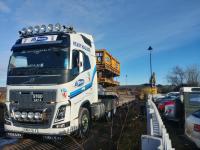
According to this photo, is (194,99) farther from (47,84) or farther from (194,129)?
(47,84)

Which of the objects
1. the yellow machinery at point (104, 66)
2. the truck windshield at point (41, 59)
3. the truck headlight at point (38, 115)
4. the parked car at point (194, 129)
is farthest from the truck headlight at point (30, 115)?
the yellow machinery at point (104, 66)

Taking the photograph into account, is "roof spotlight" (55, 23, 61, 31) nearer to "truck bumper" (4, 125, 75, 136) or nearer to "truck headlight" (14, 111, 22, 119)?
"truck headlight" (14, 111, 22, 119)

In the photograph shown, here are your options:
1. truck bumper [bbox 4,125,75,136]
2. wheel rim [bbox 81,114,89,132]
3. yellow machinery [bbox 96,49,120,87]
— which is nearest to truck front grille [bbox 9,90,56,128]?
truck bumper [bbox 4,125,75,136]

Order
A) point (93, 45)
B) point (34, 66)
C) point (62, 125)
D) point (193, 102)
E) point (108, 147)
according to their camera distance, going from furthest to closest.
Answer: point (93, 45), point (193, 102), point (34, 66), point (62, 125), point (108, 147)

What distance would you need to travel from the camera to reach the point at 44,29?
10016 mm

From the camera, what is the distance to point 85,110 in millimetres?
9930

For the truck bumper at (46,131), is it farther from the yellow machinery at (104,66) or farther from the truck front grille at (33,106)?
the yellow machinery at (104,66)

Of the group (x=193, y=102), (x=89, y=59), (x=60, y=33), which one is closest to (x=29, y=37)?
(x=60, y=33)

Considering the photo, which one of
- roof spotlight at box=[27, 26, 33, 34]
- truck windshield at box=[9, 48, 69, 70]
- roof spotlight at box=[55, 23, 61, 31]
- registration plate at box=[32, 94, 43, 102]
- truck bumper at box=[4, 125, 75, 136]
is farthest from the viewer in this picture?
roof spotlight at box=[27, 26, 33, 34]

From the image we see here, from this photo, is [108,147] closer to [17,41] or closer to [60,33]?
[60,33]

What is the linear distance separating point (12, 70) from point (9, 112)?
1.32 metres

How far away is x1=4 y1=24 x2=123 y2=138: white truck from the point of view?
27.6 ft

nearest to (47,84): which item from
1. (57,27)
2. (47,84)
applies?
(47,84)

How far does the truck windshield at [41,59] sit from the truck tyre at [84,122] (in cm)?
177
